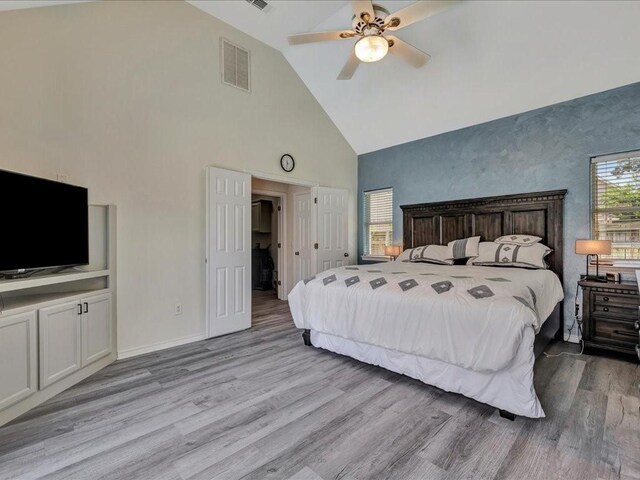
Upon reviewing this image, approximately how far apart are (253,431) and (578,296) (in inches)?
154

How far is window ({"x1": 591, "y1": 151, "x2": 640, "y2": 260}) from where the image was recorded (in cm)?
325

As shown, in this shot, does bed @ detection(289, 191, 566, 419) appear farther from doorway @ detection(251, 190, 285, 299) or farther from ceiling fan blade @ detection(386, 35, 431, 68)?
doorway @ detection(251, 190, 285, 299)

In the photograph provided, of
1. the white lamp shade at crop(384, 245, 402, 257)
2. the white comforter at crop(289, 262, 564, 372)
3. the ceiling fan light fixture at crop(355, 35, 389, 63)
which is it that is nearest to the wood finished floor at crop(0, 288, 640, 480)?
the white comforter at crop(289, 262, 564, 372)

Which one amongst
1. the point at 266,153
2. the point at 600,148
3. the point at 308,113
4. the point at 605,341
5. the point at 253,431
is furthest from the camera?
the point at 308,113

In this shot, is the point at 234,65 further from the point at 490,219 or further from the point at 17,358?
the point at 490,219

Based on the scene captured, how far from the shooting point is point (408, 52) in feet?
9.71

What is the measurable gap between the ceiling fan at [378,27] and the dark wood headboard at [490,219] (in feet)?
7.42

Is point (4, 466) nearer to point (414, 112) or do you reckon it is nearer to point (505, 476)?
point (505, 476)

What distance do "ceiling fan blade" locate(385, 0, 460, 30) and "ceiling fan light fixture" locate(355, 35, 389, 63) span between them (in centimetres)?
13

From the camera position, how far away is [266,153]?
439 centimetres

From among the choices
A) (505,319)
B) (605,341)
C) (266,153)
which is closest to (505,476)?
(505,319)

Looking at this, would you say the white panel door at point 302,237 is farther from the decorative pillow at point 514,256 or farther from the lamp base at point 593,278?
the lamp base at point 593,278

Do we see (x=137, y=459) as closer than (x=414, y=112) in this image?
Yes

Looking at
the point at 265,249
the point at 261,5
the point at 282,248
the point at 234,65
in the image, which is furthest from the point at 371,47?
the point at 265,249
